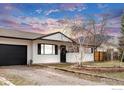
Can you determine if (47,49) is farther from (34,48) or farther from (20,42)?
(20,42)

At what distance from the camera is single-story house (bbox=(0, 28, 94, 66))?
40.1ft

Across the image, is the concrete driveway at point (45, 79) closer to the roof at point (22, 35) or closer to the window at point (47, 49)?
the roof at point (22, 35)

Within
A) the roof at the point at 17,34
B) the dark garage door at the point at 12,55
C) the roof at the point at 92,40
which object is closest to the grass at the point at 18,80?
the dark garage door at the point at 12,55

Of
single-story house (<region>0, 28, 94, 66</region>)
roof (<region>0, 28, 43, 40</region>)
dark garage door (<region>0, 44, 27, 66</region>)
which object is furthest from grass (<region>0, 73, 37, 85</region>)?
roof (<region>0, 28, 43, 40</region>)

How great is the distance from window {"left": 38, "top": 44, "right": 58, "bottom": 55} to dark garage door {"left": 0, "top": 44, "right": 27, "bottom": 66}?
3.92ft

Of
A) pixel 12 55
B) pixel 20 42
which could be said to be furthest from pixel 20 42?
pixel 12 55

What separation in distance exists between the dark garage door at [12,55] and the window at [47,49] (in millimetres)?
1195

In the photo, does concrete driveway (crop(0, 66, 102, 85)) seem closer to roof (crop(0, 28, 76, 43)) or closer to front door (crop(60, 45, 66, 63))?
roof (crop(0, 28, 76, 43))

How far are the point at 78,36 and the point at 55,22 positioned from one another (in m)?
1.63

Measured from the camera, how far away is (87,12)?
9.45 m

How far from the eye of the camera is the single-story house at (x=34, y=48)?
1222 cm

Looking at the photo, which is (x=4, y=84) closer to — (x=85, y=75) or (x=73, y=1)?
(x=85, y=75)

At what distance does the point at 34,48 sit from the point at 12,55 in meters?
2.42

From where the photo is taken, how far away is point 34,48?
14.2 meters
